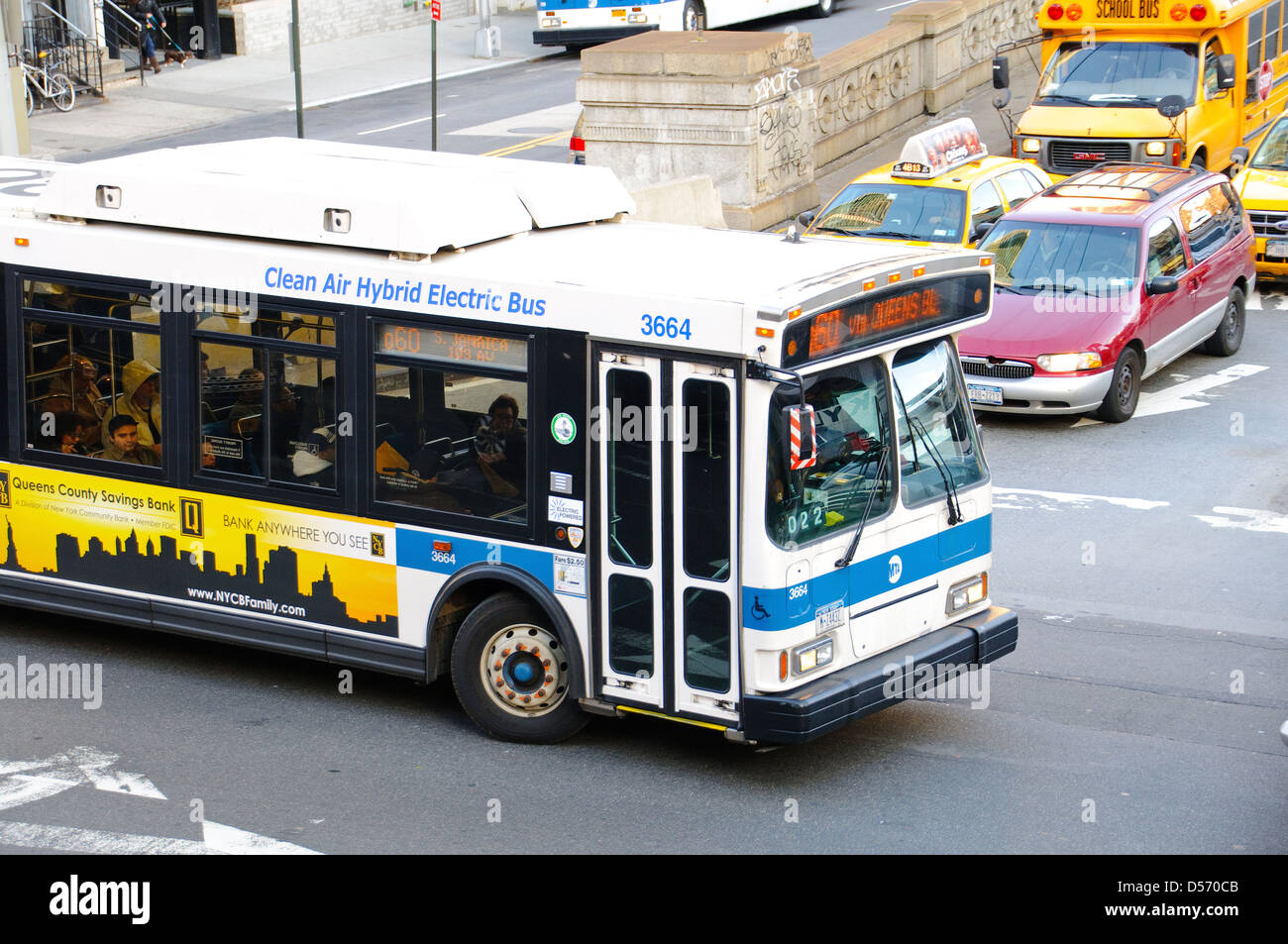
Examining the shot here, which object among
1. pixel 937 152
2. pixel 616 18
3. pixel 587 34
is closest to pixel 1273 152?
pixel 937 152

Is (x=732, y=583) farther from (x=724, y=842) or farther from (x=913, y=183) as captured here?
(x=913, y=183)

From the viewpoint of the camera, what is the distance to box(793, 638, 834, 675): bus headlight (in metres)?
8.21

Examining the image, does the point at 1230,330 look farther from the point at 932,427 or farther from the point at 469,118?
the point at 469,118

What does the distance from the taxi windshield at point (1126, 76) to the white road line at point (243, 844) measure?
1719cm

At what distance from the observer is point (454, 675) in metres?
9.17

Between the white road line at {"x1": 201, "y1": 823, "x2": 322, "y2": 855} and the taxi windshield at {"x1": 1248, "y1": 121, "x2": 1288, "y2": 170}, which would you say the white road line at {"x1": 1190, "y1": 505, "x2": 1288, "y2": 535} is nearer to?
the white road line at {"x1": 201, "y1": 823, "x2": 322, "y2": 855}

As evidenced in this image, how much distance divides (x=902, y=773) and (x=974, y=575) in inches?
45.2

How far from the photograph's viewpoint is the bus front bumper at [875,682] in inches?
320

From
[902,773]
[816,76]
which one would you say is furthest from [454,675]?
[816,76]

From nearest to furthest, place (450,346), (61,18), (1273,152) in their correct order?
(450,346), (1273,152), (61,18)

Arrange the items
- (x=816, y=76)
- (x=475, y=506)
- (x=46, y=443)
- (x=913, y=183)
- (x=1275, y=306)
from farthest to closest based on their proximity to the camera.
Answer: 1. (x=816, y=76)
2. (x=1275, y=306)
3. (x=913, y=183)
4. (x=46, y=443)
5. (x=475, y=506)

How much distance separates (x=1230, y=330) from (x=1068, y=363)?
136 inches

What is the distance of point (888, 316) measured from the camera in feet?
28.2

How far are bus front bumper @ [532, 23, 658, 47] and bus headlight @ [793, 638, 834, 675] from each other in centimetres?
2877
